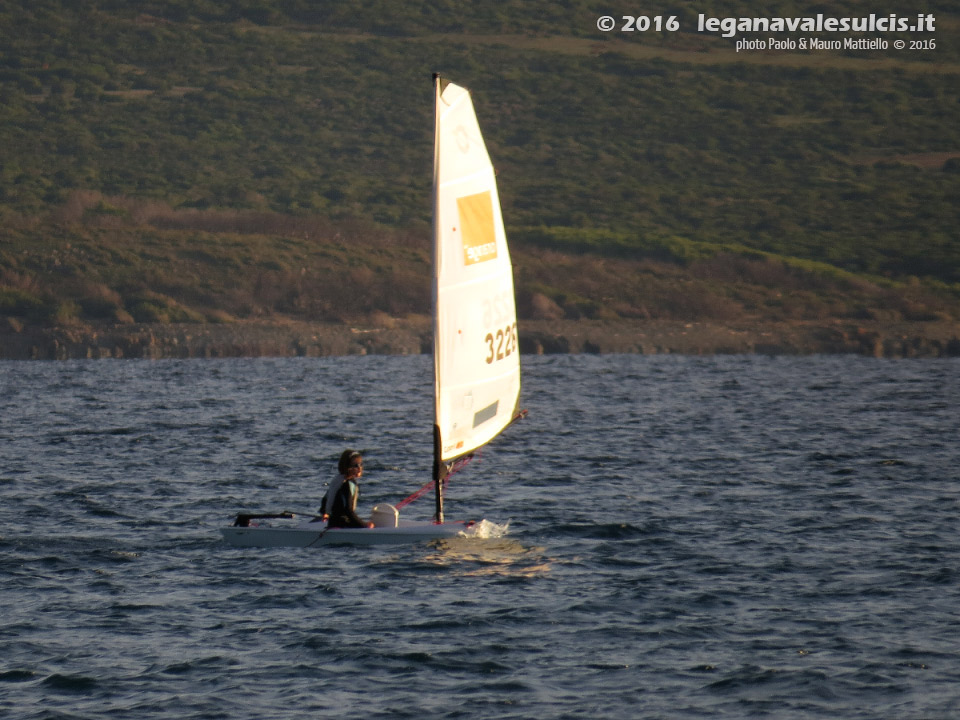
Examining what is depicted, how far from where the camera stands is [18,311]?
105625 mm

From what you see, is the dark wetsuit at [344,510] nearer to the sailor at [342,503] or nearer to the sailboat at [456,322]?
the sailor at [342,503]

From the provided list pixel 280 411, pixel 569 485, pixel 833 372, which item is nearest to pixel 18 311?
pixel 280 411

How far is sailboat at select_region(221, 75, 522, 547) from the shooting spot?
2680 cm

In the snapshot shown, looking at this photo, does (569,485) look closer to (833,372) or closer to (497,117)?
(833,372)

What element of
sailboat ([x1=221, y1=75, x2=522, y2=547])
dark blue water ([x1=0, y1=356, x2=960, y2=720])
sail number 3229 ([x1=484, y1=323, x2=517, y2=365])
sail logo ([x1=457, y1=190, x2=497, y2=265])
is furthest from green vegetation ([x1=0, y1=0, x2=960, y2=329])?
sail logo ([x1=457, y1=190, x2=497, y2=265])

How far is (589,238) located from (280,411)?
254 ft

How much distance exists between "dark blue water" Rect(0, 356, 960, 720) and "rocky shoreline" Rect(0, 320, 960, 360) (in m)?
51.9

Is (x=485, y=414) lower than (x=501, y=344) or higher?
lower

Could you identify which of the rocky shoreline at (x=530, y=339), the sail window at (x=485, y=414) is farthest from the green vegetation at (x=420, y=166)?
the sail window at (x=485, y=414)

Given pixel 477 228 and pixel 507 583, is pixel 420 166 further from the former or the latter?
pixel 507 583

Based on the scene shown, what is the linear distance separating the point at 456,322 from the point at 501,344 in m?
2.23

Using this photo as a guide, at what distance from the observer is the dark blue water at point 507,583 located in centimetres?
1892

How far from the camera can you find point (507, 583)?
24844mm

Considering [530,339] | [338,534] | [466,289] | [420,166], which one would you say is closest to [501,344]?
[466,289]
